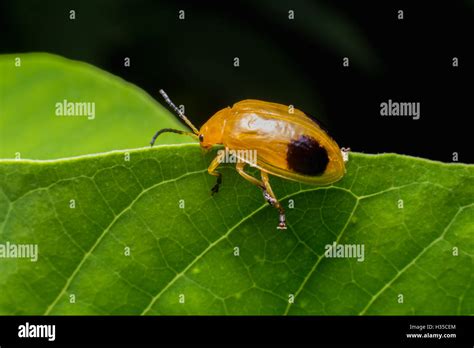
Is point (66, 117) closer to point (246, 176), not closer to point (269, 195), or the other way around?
point (246, 176)

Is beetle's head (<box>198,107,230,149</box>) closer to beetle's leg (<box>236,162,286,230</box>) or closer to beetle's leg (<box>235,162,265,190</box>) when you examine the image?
beetle's leg (<box>235,162,265,190</box>)

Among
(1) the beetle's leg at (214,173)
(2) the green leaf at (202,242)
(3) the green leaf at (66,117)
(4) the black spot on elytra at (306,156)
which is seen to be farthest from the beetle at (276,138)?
(2) the green leaf at (202,242)

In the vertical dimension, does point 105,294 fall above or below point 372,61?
below

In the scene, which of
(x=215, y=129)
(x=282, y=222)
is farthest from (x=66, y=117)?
(x=282, y=222)

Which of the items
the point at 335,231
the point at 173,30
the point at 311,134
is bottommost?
the point at 335,231

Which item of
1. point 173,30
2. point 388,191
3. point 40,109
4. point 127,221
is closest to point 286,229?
point 388,191

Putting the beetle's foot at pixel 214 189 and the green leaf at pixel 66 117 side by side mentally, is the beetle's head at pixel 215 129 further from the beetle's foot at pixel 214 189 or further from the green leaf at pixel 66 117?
the beetle's foot at pixel 214 189
